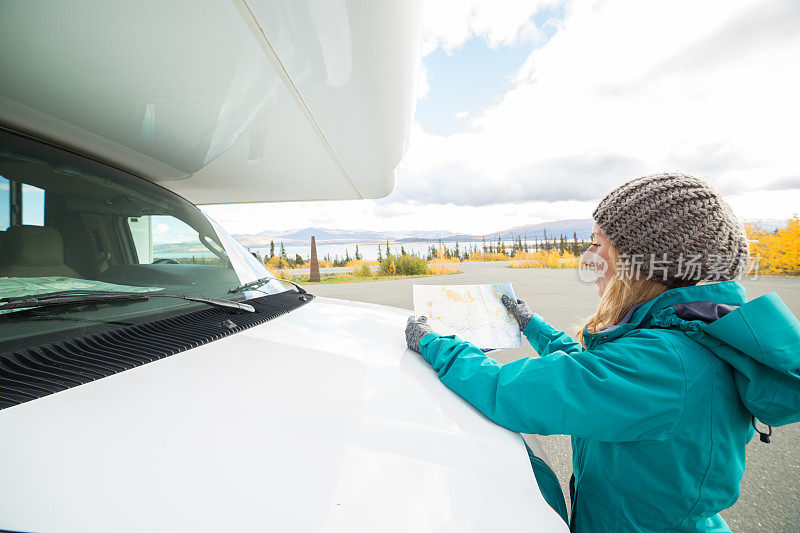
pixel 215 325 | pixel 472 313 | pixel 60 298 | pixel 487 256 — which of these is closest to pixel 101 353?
pixel 60 298

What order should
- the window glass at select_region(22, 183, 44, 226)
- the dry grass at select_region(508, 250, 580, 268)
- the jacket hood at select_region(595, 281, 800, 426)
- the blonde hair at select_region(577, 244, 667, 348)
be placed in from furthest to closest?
the dry grass at select_region(508, 250, 580, 268), the window glass at select_region(22, 183, 44, 226), the blonde hair at select_region(577, 244, 667, 348), the jacket hood at select_region(595, 281, 800, 426)

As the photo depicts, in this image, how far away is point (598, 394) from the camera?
2.41ft

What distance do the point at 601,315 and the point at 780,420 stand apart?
1.39 ft

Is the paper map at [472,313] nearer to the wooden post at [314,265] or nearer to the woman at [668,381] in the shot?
the woman at [668,381]

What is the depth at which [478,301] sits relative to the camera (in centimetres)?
144

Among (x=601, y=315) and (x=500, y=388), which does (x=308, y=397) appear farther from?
(x=601, y=315)

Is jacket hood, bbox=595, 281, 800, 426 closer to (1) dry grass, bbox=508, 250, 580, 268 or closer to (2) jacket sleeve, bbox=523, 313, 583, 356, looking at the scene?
(2) jacket sleeve, bbox=523, 313, 583, 356

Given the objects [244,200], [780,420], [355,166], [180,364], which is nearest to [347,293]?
[244,200]

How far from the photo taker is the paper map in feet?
4.23

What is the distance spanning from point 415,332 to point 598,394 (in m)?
0.62

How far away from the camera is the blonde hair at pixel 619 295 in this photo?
96cm

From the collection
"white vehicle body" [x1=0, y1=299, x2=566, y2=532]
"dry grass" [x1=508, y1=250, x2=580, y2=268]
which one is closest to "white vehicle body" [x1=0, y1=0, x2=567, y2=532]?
"white vehicle body" [x1=0, y1=299, x2=566, y2=532]

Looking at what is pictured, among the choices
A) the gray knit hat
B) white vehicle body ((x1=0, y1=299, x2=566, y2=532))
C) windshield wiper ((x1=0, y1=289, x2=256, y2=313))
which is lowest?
Answer: white vehicle body ((x1=0, y1=299, x2=566, y2=532))

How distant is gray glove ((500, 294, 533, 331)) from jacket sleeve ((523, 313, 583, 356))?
20 mm
